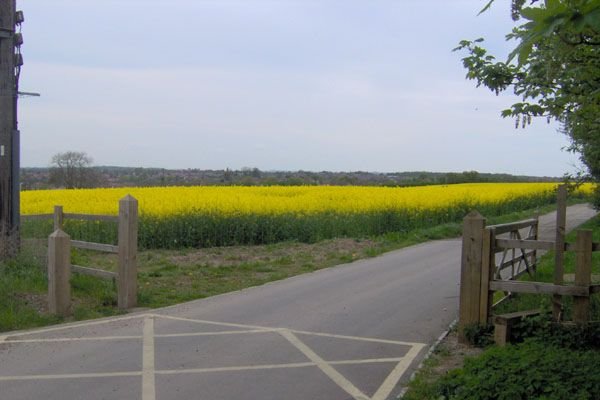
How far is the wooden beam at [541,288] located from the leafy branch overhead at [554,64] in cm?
174

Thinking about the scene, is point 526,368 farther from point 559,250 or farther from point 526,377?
point 559,250

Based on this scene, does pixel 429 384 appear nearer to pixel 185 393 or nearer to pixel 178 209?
pixel 185 393

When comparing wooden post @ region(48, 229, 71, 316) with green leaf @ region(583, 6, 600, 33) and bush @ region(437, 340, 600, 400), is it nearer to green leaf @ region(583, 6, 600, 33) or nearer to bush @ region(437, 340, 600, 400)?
bush @ region(437, 340, 600, 400)

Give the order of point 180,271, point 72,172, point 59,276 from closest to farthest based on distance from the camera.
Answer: point 59,276 → point 180,271 → point 72,172

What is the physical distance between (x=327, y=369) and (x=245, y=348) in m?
1.19

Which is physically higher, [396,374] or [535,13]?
[535,13]

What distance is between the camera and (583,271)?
6.94 metres

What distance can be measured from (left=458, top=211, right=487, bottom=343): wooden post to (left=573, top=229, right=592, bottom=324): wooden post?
1.04m

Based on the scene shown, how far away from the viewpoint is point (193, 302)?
34.1 feet

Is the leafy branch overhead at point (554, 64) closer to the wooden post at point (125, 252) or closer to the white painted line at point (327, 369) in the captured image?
the white painted line at point (327, 369)

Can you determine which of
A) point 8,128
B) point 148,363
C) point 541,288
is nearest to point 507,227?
point 541,288

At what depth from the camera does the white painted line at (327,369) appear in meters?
6.04

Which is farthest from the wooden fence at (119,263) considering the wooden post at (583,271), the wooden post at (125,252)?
the wooden post at (583,271)

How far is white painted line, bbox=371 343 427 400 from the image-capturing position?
19.7 feet
